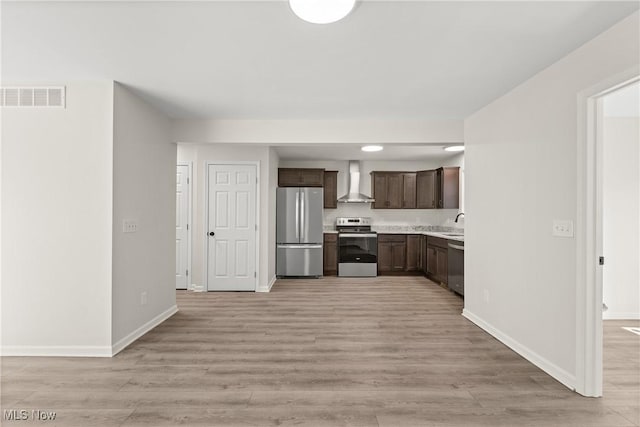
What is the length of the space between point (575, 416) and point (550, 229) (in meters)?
1.28

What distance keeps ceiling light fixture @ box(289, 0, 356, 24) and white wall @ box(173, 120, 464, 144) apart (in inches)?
87.4

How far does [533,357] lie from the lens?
2730 mm

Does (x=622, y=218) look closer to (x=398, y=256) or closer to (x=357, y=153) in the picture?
(x=398, y=256)

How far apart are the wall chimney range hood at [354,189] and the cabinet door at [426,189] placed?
1.02 m

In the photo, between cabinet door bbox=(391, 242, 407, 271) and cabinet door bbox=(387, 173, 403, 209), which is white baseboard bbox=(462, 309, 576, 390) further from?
cabinet door bbox=(387, 173, 403, 209)

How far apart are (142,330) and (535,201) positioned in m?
3.95

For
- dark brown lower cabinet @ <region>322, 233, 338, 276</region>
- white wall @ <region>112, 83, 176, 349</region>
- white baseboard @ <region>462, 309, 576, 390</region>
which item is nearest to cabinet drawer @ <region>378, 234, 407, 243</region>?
dark brown lower cabinet @ <region>322, 233, 338, 276</region>

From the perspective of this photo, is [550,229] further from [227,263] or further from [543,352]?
[227,263]

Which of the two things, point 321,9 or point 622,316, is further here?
point 622,316

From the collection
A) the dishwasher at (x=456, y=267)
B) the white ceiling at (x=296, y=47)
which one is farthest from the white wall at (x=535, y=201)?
the dishwasher at (x=456, y=267)

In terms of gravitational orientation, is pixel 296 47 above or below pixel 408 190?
above

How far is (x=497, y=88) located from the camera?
3.03m

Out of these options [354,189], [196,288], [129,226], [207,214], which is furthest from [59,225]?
[354,189]

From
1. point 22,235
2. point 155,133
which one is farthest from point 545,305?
point 22,235
